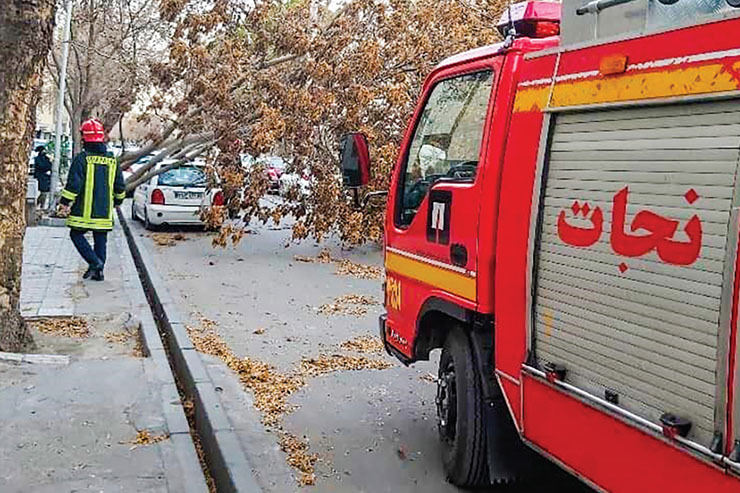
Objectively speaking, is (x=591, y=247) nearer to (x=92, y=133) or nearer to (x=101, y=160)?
(x=101, y=160)

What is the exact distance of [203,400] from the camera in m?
6.30

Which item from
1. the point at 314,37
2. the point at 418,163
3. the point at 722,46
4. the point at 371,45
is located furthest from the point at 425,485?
the point at 314,37

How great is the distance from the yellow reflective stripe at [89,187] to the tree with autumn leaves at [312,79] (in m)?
3.66

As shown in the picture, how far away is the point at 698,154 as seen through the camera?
2.96 meters

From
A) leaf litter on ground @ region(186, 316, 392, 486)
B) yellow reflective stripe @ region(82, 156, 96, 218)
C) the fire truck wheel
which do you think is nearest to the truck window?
the fire truck wheel

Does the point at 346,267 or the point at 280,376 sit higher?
the point at 346,267

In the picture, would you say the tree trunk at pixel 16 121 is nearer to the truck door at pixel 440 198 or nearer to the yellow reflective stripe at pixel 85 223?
the truck door at pixel 440 198

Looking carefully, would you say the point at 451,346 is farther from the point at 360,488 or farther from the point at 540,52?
the point at 540,52

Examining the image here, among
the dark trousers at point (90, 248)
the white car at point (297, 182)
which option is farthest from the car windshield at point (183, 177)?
the dark trousers at point (90, 248)

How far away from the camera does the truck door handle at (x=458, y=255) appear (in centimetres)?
459

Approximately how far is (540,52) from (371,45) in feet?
34.8

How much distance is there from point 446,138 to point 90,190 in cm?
696

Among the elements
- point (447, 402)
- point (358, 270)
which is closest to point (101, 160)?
point (358, 270)

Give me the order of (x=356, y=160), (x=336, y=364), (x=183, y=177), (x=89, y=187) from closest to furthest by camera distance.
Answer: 1. (x=356, y=160)
2. (x=336, y=364)
3. (x=89, y=187)
4. (x=183, y=177)
